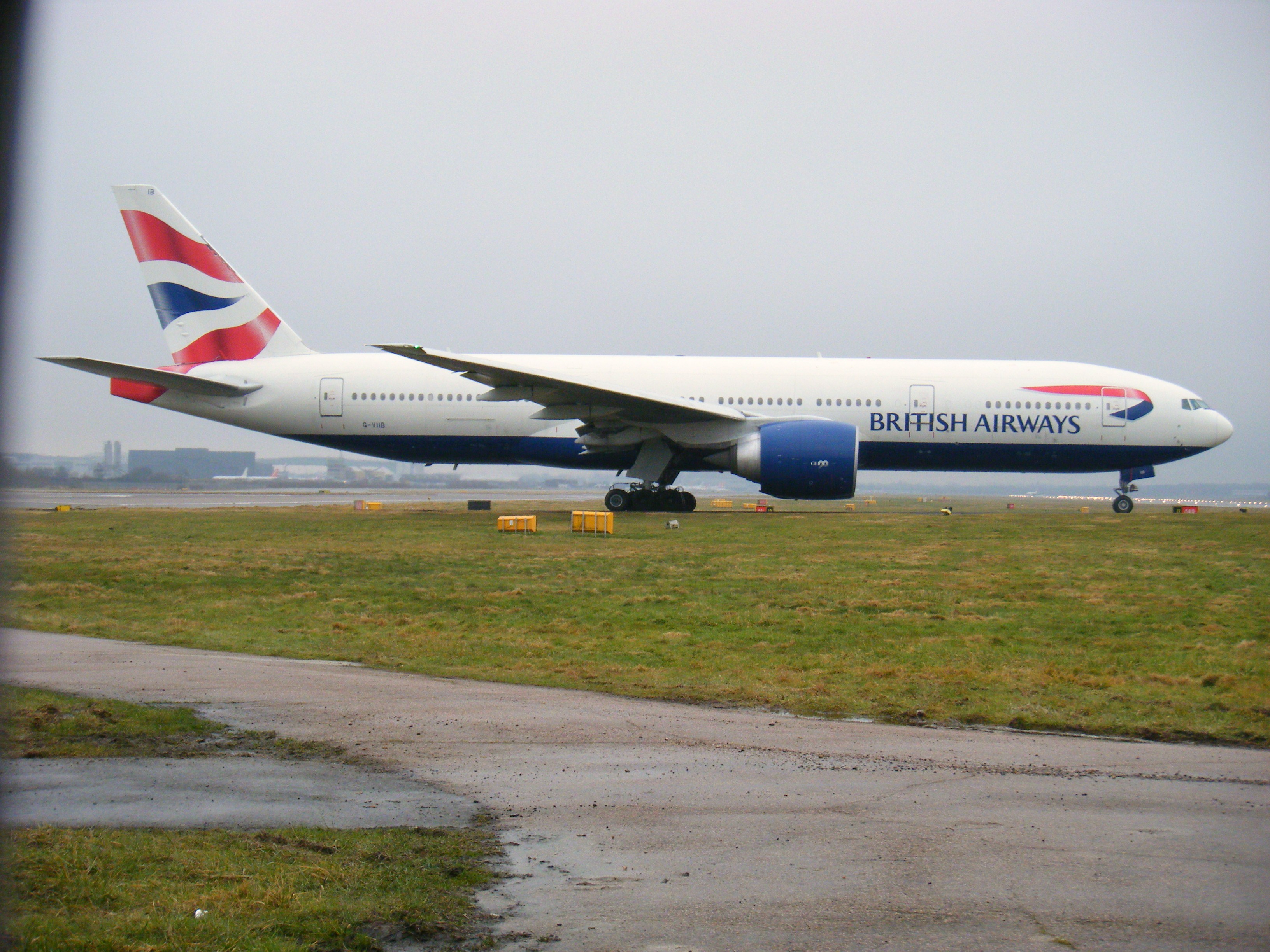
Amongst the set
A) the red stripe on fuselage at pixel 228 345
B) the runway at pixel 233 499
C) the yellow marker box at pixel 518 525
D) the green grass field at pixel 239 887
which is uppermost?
the red stripe on fuselage at pixel 228 345

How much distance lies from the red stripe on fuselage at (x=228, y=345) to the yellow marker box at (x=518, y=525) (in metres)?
10.7

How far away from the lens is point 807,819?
473 centimetres

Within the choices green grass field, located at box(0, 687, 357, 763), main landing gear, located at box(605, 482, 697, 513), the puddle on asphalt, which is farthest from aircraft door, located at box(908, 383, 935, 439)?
the puddle on asphalt

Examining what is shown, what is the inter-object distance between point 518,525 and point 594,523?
177 centimetres

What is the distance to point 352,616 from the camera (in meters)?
11.1

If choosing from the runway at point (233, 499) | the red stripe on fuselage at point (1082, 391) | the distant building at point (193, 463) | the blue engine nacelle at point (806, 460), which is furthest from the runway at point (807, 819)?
the distant building at point (193, 463)

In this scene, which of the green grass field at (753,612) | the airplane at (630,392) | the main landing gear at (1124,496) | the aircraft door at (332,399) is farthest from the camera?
the main landing gear at (1124,496)

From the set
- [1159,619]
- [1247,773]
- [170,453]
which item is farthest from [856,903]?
[170,453]

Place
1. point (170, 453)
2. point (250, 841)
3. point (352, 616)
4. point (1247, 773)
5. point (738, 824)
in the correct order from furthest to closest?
1. point (170, 453)
2. point (352, 616)
3. point (1247, 773)
4. point (738, 824)
5. point (250, 841)

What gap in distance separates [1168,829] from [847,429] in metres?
19.7

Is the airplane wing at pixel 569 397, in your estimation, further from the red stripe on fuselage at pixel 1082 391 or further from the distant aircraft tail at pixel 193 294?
the red stripe on fuselage at pixel 1082 391

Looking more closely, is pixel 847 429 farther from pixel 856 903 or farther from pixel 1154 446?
pixel 856 903

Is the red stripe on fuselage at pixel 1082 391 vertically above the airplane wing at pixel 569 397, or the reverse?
the red stripe on fuselage at pixel 1082 391

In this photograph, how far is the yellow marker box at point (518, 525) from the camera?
845 inches
